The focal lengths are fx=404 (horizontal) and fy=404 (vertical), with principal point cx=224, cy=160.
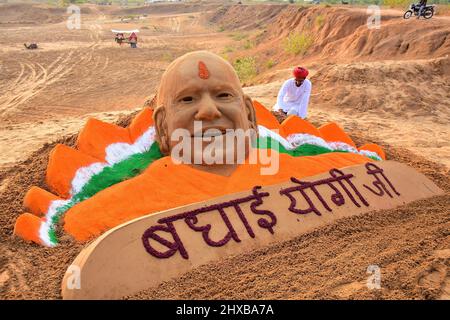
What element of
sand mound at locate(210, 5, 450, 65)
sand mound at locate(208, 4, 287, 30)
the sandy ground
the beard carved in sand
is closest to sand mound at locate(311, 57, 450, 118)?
the sandy ground

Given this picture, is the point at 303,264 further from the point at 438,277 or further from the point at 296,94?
the point at 296,94

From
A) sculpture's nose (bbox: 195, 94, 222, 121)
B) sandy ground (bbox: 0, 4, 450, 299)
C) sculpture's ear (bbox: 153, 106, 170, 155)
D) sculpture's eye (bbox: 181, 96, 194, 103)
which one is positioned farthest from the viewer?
sculpture's ear (bbox: 153, 106, 170, 155)

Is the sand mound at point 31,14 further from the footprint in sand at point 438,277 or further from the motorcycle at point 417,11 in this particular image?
the footprint in sand at point 438,277

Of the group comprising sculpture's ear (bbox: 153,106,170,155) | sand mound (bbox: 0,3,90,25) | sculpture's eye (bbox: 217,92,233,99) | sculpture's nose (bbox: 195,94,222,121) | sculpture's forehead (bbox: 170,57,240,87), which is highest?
sculpture's forehead (bbox: 170,57,240,87)

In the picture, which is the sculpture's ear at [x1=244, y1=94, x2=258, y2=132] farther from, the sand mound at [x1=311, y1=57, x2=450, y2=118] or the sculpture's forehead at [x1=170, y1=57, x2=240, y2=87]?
the sand mound at [x1=311, y1=57, x2=450, y2=118]

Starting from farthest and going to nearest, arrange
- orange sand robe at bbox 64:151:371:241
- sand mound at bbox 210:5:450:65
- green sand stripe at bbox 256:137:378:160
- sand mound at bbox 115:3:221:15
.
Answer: sand mound at bbox 115:3:221:15 → sand mound at bbox 210:5:450:65 → green sand stripe at bbox 256:137:378:160 → orange sand robe at bbox 64:151:371:241

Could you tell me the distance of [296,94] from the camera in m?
5.52

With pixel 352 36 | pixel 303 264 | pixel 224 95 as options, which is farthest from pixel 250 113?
pixel 352 36

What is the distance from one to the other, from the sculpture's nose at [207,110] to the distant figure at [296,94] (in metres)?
2.25

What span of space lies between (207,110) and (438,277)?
6.85ft

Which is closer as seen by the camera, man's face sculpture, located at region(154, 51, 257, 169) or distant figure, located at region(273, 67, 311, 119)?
man's face sculpture, located at region(154, 51, 257, 169)

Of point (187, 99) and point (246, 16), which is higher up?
point (187, 99)

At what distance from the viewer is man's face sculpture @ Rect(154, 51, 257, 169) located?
3.45m
